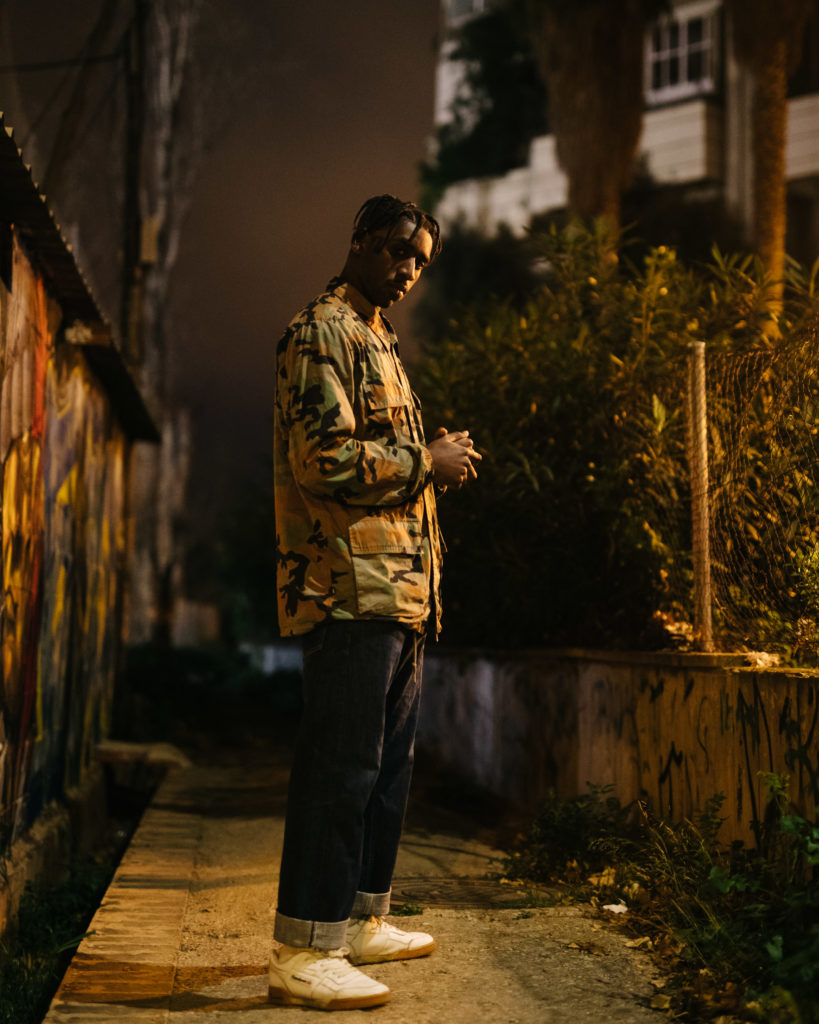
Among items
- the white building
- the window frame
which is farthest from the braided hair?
the window frame

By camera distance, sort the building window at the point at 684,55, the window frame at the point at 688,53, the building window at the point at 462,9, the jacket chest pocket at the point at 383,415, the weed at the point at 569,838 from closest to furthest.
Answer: the jacket chest pocket at the point at 383,415, the weed at the point at 569,838, the window frame at the point at 688,53, the building window at the point at 684,55, the building window at the point at 462,9

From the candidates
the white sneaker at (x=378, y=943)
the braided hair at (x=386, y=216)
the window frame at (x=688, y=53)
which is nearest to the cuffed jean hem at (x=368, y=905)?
the white sneaker at (x=378, y=943)

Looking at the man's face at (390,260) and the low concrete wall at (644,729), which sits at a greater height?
the man's face at (390,260)

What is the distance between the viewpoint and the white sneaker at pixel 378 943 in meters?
3.45

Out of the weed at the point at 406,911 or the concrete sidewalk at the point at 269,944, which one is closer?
the concrete sidewalk at the point at 269,944

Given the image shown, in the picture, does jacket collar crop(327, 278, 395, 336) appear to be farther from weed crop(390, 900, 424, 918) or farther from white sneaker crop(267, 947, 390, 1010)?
weed crop(390, 900, 424, 918)

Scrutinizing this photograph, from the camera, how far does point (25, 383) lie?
16.8 ft

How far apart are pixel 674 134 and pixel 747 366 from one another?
2150 cm

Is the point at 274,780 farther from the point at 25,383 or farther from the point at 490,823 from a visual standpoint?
the point at 25,383

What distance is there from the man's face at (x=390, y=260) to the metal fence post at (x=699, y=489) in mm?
2016

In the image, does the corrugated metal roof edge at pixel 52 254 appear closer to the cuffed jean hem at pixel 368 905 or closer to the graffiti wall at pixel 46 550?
the graffiti wall at pixel 46 550

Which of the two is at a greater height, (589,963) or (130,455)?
(130,455)

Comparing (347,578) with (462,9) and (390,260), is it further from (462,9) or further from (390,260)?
(462,9)

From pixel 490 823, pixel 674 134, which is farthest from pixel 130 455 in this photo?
pixel 674 134
